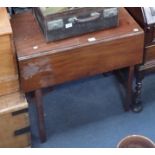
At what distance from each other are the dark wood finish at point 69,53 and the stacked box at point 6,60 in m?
0.04

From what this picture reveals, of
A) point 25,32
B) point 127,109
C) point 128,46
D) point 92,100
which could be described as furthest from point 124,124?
point 25,32

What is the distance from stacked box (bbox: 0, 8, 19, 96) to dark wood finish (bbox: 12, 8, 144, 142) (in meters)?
0.04

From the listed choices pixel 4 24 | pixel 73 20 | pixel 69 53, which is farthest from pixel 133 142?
pixel 4 24

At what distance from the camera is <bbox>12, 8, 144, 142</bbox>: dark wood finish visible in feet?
3.96

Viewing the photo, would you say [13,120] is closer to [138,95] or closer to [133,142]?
[133,142]

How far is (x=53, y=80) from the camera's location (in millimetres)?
1293

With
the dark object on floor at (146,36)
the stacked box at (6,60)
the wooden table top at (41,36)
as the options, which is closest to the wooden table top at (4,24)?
the stacked box at (6,60)

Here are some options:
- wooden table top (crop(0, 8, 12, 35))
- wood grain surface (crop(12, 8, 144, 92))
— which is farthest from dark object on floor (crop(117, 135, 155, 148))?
wooden table top (crop(0, 8, 12, 35))

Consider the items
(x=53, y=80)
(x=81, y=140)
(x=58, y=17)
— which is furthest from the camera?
(x=81, y=140)

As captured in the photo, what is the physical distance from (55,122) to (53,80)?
437 mm

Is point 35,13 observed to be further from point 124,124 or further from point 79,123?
point 124,124

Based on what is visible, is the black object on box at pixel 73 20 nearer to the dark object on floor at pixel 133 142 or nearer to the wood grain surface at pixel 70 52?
the wood grain surface at pixel 70 52

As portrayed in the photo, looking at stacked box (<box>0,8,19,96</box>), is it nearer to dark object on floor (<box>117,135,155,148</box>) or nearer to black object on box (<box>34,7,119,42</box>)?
black object on box (<box>34,7,119,42</box>)

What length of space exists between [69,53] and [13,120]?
1.32 ft
